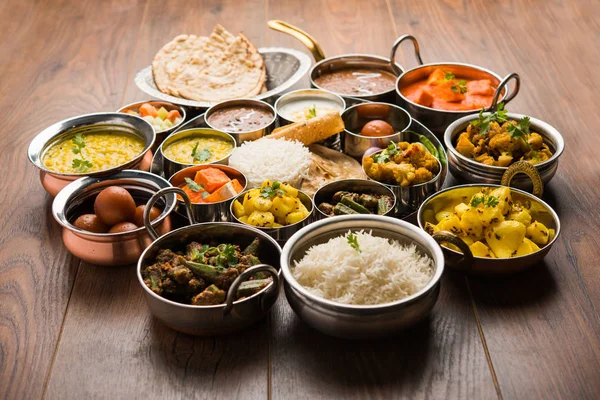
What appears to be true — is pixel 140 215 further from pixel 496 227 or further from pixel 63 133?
pixel 496 227

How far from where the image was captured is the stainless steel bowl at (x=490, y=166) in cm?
254

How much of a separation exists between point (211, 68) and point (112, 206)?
4.03 ft

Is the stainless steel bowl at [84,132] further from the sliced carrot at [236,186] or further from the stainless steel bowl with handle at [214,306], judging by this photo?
the stainless steel bowl with handle at [214,306]

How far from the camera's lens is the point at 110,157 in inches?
107

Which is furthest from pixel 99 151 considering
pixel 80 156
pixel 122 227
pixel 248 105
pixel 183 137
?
pixel 248 105

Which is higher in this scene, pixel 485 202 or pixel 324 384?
pixel 485 202

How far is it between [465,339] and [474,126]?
983mm

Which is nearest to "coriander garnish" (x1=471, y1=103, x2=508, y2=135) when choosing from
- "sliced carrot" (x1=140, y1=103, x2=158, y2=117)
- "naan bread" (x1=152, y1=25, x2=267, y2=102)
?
"naan bread" (x1=152, y1=25, x2=267, y2=102)

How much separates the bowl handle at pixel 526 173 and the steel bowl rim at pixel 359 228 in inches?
20.1

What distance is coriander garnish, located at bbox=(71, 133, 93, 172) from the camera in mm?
2616

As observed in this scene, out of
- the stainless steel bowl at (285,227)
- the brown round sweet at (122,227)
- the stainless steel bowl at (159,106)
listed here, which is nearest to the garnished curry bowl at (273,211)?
the stainless steel bowl at (285,227)

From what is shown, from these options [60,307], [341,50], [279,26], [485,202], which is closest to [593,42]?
[341,50]

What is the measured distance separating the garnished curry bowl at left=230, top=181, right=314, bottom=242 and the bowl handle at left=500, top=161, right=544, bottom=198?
698 mm

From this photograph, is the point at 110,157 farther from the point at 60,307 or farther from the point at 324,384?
the point at 324,384
